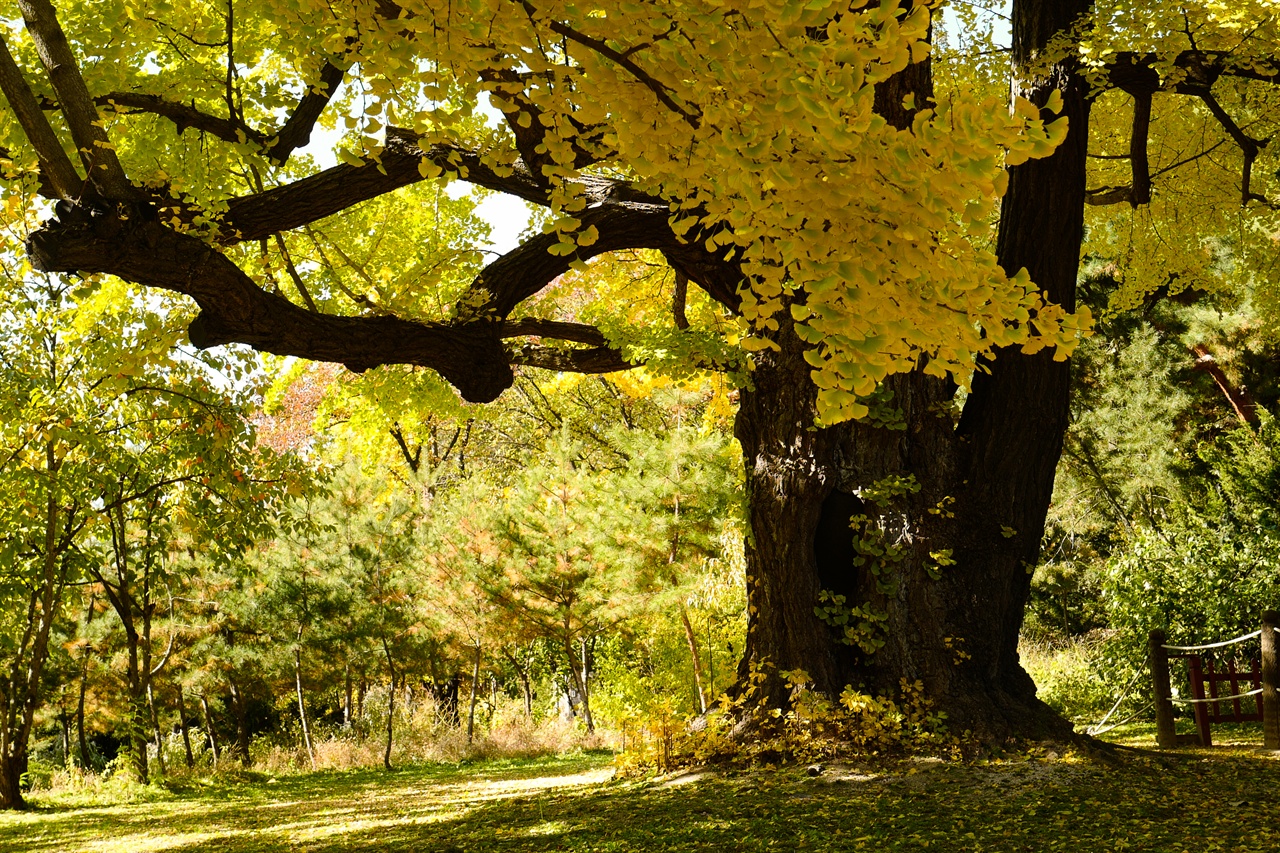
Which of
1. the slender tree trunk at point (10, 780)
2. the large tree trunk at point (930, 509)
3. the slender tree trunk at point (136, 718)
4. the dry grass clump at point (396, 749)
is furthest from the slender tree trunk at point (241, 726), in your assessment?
the large tree trunk at point (930, 509)

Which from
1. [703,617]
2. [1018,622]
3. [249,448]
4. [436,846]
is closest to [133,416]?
[249,448]

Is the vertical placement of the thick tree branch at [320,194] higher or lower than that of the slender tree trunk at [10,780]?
higher

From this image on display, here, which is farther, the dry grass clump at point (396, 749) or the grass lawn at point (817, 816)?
the dry grass clump at point (396, 749)

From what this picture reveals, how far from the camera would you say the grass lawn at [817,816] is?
4.12 metres

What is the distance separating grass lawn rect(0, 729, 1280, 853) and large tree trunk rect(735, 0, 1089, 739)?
661 millimetres

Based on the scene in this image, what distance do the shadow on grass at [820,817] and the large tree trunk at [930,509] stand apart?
72 cm

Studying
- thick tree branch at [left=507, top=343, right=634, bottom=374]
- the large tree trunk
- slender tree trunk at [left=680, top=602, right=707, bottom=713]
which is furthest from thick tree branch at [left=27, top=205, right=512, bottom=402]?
slender tree trunk at [left=680, top=602, right=707, bottom=713]

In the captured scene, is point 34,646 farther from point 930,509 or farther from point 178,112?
point 930,509

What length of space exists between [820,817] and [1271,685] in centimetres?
364

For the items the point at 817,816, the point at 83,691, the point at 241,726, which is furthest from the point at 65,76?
the point at 83,691

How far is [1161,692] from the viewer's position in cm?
721

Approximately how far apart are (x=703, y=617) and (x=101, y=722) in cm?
1143

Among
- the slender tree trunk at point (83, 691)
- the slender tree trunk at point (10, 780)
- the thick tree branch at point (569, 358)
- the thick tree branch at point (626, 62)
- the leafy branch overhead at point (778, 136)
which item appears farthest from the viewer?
the slender tree trunk at point (83, 691)

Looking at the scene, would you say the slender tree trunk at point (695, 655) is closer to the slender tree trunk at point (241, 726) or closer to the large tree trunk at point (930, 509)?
the large tree trunk at point (930, 509)
